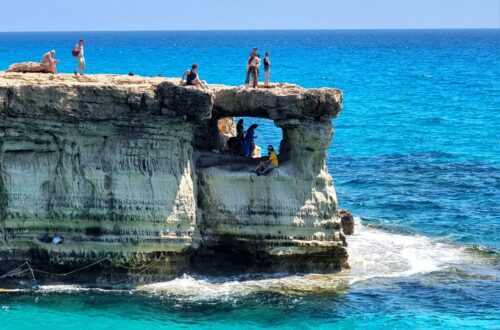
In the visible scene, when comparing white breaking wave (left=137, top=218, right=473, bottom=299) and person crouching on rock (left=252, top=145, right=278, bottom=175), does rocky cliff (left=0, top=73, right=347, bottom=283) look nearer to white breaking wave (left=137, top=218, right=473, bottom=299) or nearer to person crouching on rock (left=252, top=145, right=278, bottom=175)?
person crouching on rock (left=252, top=145, right=278, bottom=175)

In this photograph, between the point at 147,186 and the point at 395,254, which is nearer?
the point at 147,186

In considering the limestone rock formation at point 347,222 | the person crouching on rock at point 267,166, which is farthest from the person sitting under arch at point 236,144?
the limestone rock formation at point 347,222

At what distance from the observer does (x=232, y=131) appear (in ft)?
123

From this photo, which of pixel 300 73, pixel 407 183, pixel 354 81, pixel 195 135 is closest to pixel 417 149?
pixel 407 183

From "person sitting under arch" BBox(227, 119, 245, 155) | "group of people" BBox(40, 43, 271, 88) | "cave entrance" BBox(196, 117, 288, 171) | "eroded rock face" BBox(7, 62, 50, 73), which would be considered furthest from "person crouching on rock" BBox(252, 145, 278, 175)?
"eroded rock face" BBox(7, 62, 50, 73)

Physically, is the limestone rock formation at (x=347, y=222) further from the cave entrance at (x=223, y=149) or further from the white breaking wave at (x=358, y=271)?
the cave entrance at (x=223, y=149)

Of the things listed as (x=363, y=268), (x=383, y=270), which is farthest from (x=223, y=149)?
(x=383, y=270)

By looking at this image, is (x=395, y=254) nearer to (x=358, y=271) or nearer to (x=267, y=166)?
(x=358, y=271)

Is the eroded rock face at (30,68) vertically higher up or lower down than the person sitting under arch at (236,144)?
higher up

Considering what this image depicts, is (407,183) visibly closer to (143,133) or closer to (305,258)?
(305,258)

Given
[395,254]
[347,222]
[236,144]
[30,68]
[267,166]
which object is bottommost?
[395,254]

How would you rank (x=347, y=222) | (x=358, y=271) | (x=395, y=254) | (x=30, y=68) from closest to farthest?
(x=358, y=271) < (x=30, y=68) < (x=395, y=254) < (x=347, y=222)

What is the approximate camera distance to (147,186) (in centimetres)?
2997

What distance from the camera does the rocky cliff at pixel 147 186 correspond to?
29578mm
